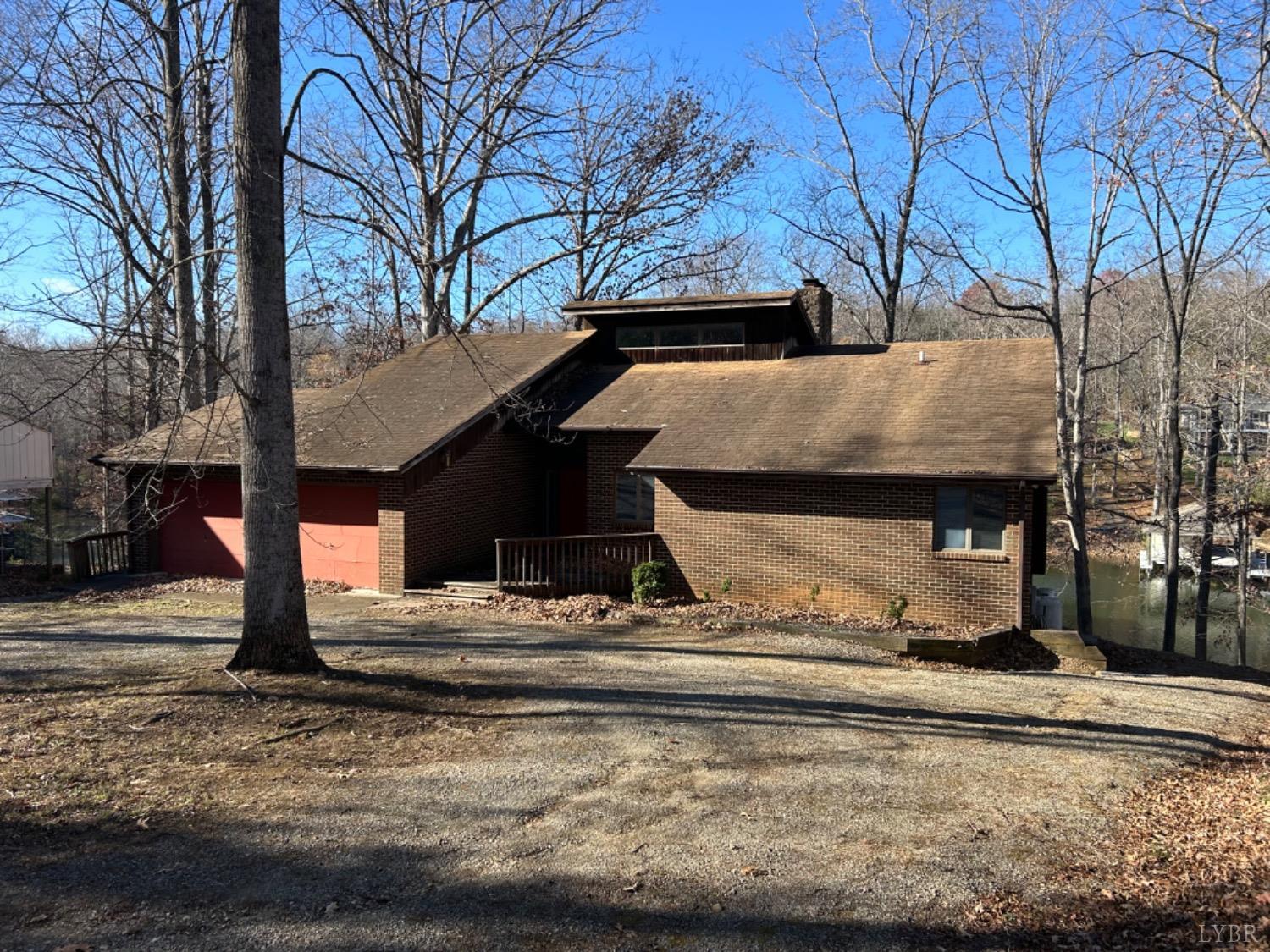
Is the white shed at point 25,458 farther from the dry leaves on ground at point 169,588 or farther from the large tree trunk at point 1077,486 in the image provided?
the large tree trunk at point 1077,486

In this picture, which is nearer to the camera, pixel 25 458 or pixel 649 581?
pixel 649 581

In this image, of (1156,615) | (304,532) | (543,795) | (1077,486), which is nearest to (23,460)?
(304,532)

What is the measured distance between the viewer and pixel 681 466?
1504 cm

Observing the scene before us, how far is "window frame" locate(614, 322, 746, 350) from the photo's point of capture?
19.5 meters

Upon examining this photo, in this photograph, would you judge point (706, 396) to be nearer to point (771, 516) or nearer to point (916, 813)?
point (771, 516)

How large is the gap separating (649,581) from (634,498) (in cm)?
270

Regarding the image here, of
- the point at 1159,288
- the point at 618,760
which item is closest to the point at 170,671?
the point at 618,760

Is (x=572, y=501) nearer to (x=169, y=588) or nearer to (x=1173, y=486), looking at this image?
(x=169, y=588)

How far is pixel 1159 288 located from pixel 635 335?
23.9 m

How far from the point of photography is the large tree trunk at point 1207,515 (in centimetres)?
2194

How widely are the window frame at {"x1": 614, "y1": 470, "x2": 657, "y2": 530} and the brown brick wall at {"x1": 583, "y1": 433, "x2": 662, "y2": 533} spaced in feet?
0.06

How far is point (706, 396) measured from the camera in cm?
1789

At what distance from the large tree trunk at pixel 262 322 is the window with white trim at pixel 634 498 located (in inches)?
380

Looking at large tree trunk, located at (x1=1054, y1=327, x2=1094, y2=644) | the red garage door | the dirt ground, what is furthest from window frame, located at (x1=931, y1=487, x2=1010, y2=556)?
large tree trunk, located at (x1=1054, y1=327, x2=1094, y2=644)
